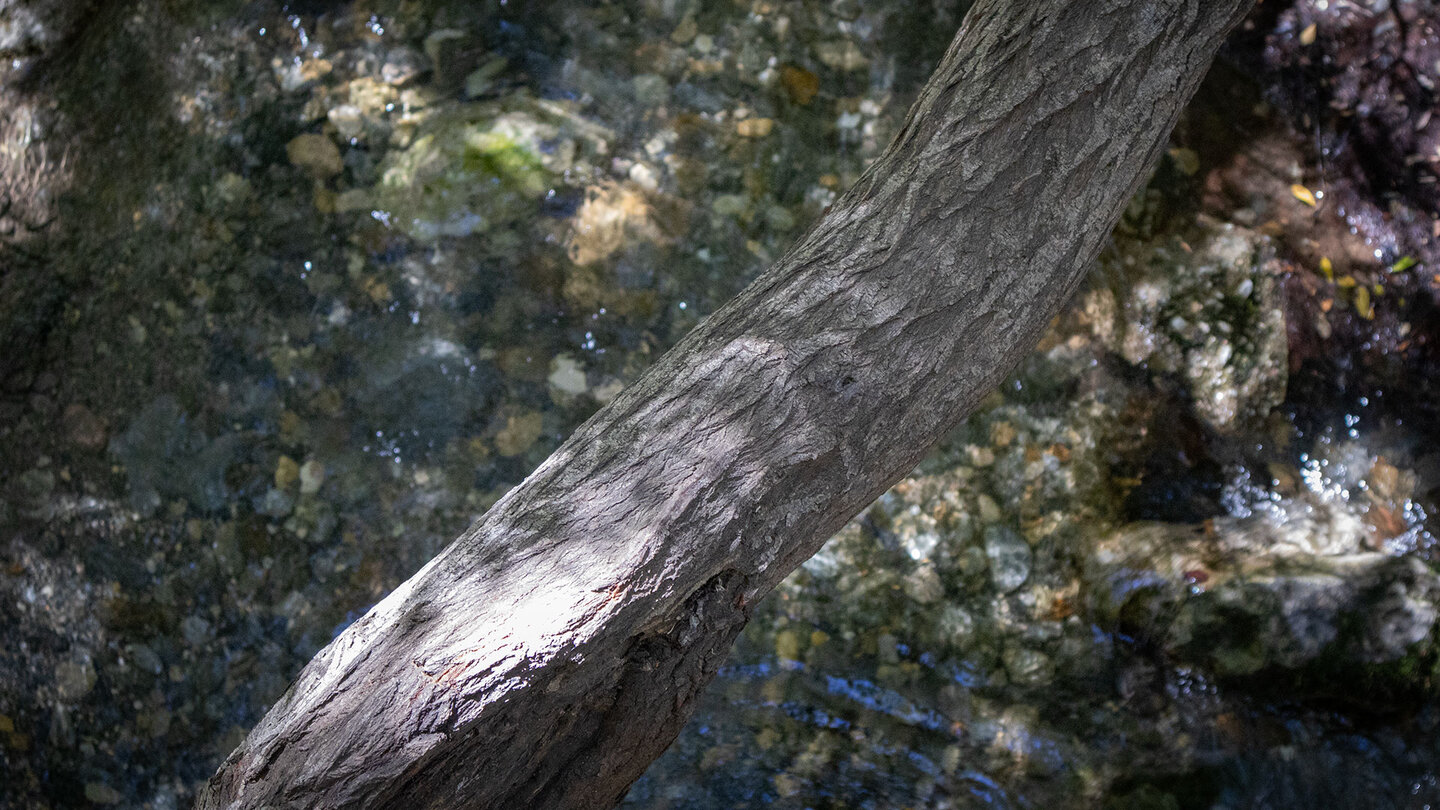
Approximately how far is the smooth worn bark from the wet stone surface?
92cm

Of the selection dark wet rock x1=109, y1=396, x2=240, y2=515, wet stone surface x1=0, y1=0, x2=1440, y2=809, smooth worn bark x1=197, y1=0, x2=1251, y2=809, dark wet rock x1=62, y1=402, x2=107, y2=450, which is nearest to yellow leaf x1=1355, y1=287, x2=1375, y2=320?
wet stone surface x1=0, y1=0, x2=1440, y2=809

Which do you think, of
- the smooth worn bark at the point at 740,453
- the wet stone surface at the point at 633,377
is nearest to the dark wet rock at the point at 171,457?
the wet stone surface at the point at 633,377

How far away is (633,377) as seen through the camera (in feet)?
7.20

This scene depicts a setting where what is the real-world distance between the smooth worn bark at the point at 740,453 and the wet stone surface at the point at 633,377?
0.92 meters

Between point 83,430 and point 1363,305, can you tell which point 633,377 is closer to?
point 83,430

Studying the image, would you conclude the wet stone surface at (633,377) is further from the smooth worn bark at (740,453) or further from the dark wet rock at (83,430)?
the smooth worn bark at (740,453)

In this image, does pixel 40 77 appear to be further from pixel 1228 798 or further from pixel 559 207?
pixel 1228 798

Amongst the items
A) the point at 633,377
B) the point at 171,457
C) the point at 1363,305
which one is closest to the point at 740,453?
the point at 633,377

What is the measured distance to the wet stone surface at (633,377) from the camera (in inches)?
77.2

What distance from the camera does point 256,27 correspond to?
2.27 m

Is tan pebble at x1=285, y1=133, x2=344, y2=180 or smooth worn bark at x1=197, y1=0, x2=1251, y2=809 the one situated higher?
smooth worn bark at x1=197, y1=0, x2=1251, y2=809

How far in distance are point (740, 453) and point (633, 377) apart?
1083mm

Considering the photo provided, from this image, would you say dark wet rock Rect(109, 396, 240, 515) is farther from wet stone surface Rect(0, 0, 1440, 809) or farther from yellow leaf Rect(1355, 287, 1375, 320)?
yellow leaf Rect(1355, 287, 1375, 320)

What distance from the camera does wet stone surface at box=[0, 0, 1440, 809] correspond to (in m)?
1.96
